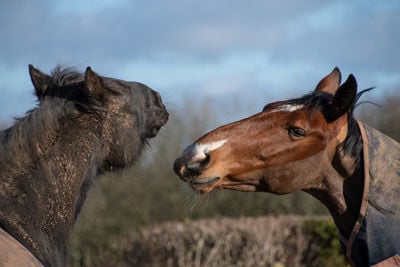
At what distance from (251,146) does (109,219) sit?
546 inches

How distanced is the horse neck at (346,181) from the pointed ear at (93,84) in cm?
145

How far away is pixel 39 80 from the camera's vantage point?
4891 millimetres

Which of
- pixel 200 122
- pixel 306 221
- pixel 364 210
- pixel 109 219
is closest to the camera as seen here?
pixel 364 210

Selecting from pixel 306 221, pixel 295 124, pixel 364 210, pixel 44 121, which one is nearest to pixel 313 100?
pixel 295 124

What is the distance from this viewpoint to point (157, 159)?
61.8 feet

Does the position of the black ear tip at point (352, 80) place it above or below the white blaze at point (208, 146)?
above

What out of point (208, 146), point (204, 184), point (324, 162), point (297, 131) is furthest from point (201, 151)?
point (324, 162)

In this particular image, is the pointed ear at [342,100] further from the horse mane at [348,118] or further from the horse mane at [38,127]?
the horse mane at [38,127]

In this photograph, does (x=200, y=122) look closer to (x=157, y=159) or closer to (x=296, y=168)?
(x=157, y=159)

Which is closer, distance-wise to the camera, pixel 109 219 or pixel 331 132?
pixel 331 132

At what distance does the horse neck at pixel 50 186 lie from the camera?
432cm

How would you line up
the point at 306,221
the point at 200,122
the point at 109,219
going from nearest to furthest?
the point at 306,221 < the point at 109,219 < the point at 200,122

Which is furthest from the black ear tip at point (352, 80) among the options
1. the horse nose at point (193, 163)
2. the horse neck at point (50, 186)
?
the horse neck at point (50, 186)

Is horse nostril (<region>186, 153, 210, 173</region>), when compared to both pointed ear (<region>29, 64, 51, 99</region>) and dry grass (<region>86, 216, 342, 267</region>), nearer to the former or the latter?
pointed ear (<region>29, 64, 51, 99</region>)
